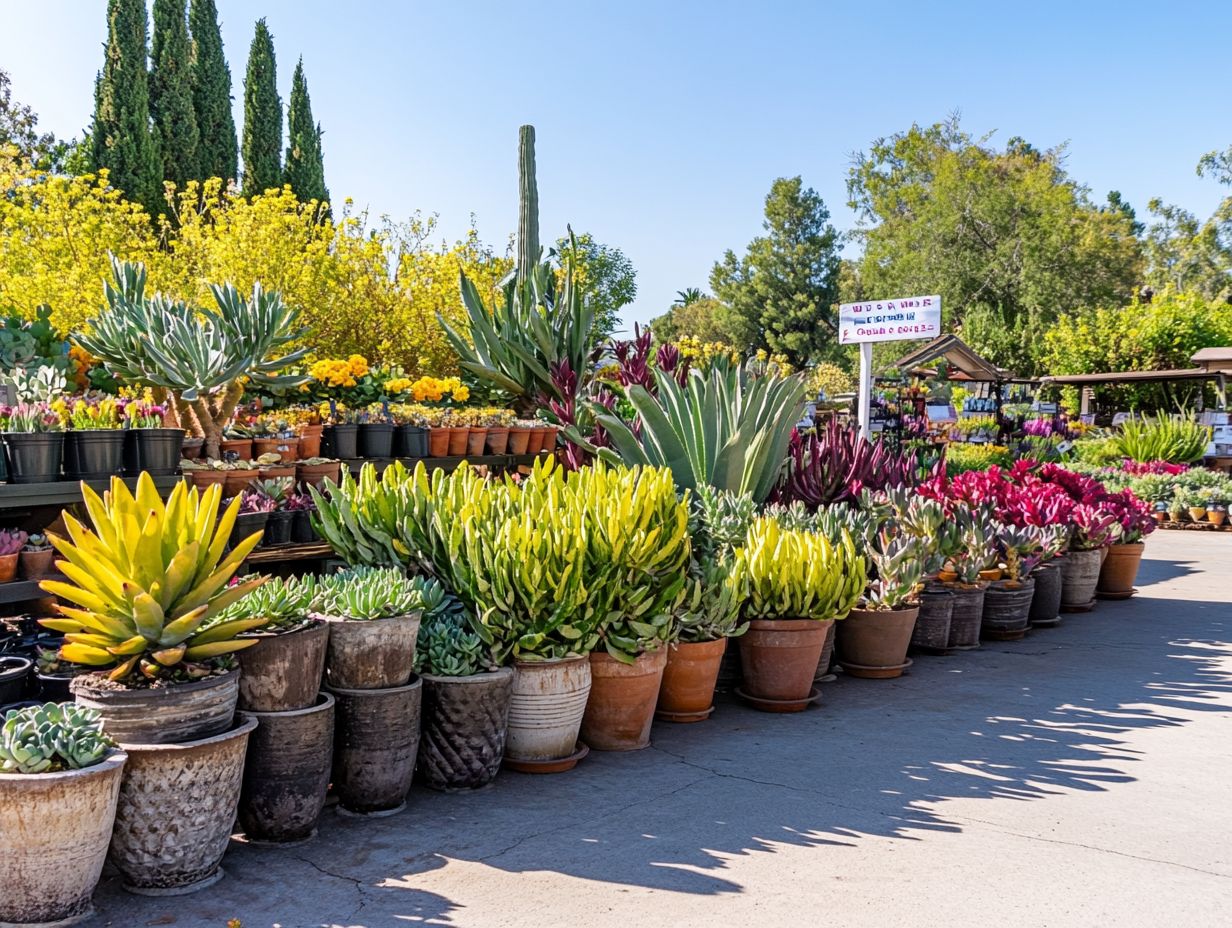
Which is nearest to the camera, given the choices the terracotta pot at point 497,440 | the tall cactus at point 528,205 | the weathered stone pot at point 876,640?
the weathered stone pot at point 876,640

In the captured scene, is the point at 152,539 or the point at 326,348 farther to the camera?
the point at 326,348

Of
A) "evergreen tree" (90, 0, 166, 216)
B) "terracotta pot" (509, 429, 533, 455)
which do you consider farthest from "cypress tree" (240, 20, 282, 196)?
"terracotta pot" (509, 429, 533, 455)

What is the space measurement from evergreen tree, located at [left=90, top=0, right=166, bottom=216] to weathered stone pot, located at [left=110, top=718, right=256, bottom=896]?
27254 mm

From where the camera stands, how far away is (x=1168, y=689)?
6039 mm

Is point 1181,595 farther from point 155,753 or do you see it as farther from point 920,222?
point 920,222

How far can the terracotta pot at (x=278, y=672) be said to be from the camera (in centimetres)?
361

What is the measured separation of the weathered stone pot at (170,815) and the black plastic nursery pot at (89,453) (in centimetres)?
247

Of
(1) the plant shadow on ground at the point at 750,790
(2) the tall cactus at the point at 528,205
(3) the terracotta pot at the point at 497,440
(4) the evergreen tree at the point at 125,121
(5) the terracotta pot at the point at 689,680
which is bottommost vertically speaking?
(1) the plant shadow on ground at the point at 750,790

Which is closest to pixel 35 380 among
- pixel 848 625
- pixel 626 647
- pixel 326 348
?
pixel 626 647

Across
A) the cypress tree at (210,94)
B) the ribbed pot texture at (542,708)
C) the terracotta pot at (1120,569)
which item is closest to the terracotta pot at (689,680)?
the ribbed pot texture at (542,708)

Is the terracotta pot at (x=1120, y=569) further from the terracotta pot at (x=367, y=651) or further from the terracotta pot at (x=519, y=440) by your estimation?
the terracotta pot at (x=367, y=651)

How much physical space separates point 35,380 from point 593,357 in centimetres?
571

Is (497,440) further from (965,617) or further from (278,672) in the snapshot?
(278,672)

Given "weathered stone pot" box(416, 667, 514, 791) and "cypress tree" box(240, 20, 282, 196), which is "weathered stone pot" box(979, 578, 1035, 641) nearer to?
"weathered stone pot" box(416, 667, 514, 791)
